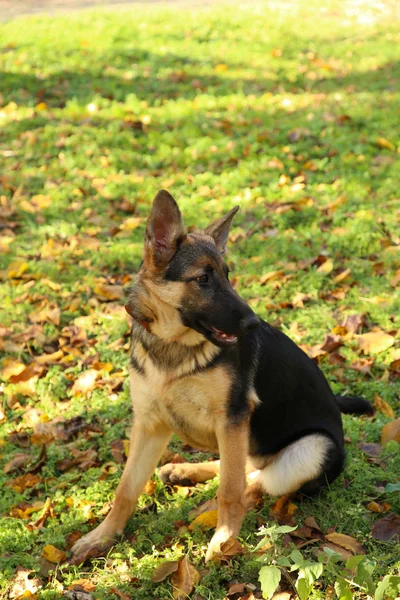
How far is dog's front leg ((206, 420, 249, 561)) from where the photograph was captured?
4.07m

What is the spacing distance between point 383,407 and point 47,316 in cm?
307

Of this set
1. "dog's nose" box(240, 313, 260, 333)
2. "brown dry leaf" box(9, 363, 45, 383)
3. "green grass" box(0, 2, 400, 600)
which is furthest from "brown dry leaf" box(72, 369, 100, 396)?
"dog's nose" box(240, 313, 260, 333)

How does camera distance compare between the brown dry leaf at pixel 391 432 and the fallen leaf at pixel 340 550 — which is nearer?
the fallen leaf at pixel 340 550

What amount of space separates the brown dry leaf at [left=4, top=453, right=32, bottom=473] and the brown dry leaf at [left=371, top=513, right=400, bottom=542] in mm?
2394

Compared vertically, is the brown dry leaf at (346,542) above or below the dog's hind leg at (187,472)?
above

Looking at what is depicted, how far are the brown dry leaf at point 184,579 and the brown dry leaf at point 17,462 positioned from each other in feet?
5.41

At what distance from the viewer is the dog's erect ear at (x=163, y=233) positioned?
4020 millimetres

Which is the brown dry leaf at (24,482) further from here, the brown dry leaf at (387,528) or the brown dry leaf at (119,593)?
the brown dry leaf at (387,528)

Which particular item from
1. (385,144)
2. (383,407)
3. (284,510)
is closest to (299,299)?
(383,407)

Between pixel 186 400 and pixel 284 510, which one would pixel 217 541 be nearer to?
pixel 284 510

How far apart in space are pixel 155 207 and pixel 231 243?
3.89m

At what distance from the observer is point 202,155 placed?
987 cm

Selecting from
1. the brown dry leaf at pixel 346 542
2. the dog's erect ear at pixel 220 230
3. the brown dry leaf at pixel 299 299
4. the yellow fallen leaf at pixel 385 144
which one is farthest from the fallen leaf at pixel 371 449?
the yellow fallen leaf at pixel 385 144

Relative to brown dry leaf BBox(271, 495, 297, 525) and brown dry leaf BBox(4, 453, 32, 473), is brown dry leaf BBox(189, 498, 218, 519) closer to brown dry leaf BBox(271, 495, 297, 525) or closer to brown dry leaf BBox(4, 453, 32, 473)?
brown dry leaf BBox(271, 495, 297, 525)
